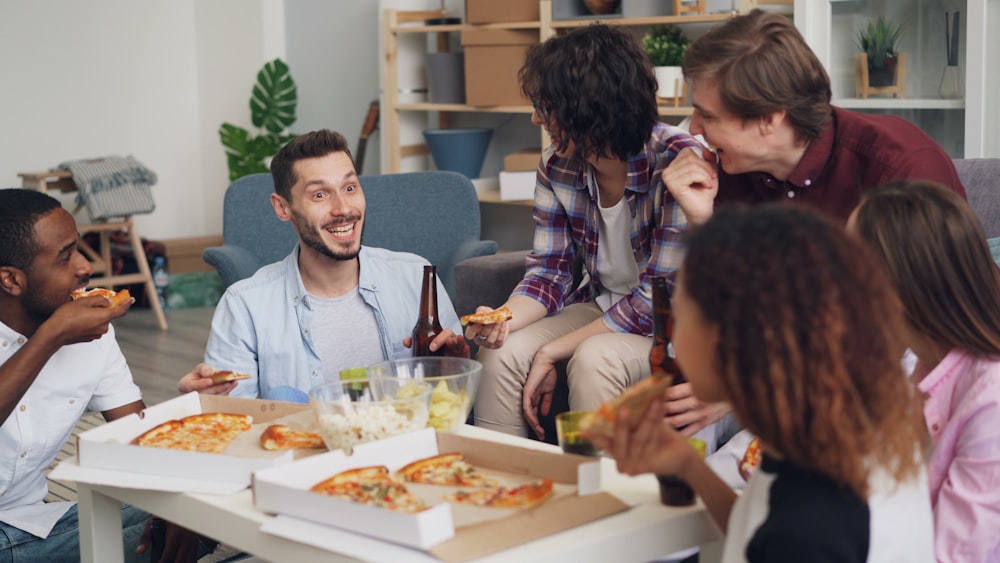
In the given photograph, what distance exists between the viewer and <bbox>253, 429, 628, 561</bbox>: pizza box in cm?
126

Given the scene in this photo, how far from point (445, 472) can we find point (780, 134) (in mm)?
1031

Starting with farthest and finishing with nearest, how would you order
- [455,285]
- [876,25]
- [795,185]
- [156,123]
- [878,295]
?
[156,123] → [876,25] → [455,285] → [795,185] → [878,295]

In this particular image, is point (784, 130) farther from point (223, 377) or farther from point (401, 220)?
point (401, 220)

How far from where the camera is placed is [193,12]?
719 cm

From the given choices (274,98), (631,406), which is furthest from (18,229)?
(274,98)

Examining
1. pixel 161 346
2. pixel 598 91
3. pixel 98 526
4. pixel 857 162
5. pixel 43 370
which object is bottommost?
pixel 161 346

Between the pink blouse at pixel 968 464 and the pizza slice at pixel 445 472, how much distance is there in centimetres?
61

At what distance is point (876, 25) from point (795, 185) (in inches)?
72.5

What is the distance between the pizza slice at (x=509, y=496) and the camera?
4.53 ft

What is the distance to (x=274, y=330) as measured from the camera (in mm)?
2391

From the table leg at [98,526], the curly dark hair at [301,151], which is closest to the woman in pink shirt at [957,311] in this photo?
the table leg at [98,526]

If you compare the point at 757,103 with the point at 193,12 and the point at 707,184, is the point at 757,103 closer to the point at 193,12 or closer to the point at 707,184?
the point at 707,184

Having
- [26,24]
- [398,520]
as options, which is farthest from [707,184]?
[26,24]

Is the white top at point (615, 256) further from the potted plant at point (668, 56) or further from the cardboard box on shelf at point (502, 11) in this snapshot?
the cardboard box on shelf at point (502, 11)
